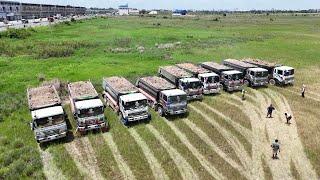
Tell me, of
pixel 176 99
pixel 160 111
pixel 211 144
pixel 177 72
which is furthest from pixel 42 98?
pixel 177 72

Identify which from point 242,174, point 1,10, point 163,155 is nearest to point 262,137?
point 242,174

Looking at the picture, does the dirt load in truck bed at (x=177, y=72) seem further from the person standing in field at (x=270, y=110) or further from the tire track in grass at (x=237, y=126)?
the person standing in field at (x=270, y=110)

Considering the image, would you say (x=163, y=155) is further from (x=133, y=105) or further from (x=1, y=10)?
(x=1, y=10)

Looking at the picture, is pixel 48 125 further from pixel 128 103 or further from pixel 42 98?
pixel 128 103

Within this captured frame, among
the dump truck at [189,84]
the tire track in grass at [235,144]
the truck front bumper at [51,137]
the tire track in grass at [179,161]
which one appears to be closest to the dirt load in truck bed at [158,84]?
the dump truck at [189,84]

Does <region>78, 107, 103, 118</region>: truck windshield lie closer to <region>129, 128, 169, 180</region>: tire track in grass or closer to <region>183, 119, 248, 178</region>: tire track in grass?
<region>129, 128, 169, 180</region>: tire track in grass

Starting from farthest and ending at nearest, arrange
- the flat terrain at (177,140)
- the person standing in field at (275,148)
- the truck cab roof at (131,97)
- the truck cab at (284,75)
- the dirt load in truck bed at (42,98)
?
the truck cab at (284,75) → the truck cab roof at (131,97) → the dirt load in truck bed at (42,98) → the person standing in field at (275,148) → the flat terrain at (177,140)
